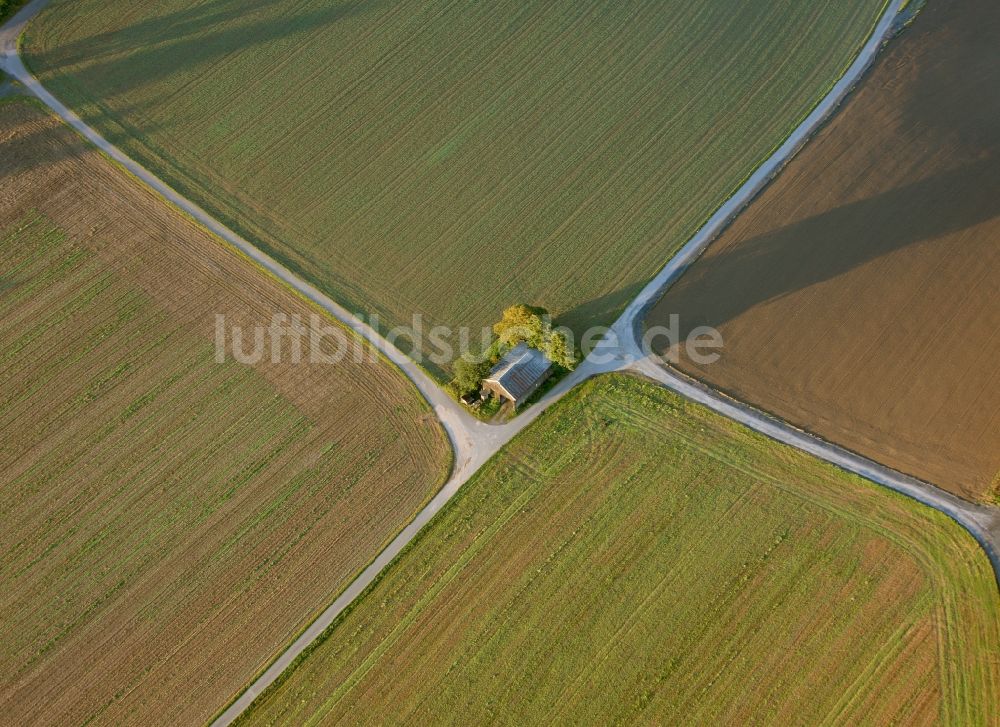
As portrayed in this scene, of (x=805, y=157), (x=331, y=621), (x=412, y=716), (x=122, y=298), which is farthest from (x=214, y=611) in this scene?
(x=805, y=157)

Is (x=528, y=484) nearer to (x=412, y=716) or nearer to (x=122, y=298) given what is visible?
(x=412, y=716)

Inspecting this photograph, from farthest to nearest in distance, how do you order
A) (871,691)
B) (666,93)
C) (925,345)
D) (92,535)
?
(666,93), (925,345), (92,535), (871,691)

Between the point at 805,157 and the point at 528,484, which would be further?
the point at 805,157

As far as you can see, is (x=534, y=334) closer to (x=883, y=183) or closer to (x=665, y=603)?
(x=665, y=603)

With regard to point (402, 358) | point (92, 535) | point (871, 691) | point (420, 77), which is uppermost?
point (420, 77)

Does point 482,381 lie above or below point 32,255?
above

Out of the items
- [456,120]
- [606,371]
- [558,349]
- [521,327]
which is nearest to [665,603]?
[606,371]

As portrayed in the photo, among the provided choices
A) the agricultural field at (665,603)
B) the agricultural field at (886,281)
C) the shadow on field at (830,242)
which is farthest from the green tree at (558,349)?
the shadow on field at (830,242)

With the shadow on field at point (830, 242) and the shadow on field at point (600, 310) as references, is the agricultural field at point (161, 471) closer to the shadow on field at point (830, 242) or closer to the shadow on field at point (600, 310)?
the shadow on field at point (600, 310)
